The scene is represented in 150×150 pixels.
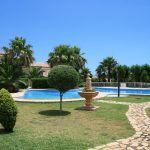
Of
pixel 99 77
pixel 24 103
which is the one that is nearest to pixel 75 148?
pixel 24 103

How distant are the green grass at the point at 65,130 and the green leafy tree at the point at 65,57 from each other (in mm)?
31735

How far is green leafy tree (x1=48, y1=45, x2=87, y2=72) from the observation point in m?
47.4

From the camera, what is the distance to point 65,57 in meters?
47.1

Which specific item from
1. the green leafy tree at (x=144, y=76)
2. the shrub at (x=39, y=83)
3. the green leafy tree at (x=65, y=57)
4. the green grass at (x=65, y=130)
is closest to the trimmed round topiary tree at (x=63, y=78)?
the green grass at (x=65, y=130)

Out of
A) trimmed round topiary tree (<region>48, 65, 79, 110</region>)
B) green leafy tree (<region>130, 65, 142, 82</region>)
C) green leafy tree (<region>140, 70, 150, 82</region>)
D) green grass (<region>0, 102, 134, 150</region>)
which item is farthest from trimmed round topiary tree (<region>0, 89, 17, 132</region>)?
green leafy tree (<region>130, 65, 142, 82</region>)

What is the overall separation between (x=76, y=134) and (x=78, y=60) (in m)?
38.7

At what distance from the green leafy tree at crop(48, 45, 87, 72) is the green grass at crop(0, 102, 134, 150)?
31.7m

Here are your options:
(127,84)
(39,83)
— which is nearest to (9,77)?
(39,83)

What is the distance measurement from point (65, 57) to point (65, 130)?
120 ft

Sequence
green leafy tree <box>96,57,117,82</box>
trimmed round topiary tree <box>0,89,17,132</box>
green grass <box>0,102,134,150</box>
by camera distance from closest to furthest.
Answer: green grass <box>0,102,134,150</box> < trimmed round topiary tree <box>0,89,17,132</box> < green leafy tree <box>96,57,117,82</box>

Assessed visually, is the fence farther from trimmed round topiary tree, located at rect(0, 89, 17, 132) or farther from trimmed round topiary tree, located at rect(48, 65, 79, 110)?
trimmed round topiary tree, located at rect(0, 89, 17, 132)

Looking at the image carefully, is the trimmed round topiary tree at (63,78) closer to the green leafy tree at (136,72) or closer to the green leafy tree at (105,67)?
the green leafy tree at (136,72)

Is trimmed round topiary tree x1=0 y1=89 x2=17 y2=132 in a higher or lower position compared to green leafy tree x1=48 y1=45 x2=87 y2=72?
lower

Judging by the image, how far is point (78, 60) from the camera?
160 ft
